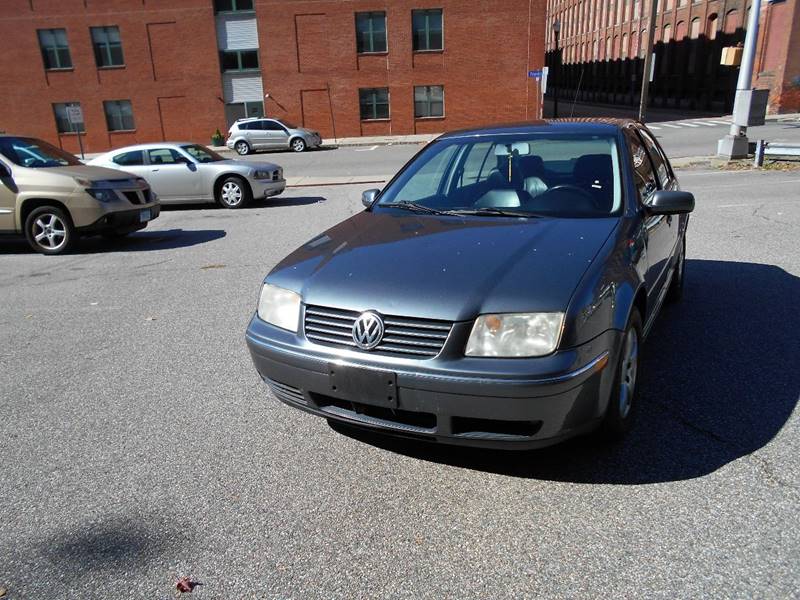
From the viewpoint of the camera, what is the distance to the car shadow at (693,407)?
123 inches

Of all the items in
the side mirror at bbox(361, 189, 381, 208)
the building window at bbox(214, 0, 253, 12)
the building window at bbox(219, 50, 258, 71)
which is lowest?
the side mirror at bbox(361, 189, 381, 208)

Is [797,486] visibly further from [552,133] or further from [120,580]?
[120,580]

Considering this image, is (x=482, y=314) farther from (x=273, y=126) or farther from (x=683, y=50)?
(x=683, y=50)

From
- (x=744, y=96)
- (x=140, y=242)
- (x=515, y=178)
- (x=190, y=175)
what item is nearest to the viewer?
(x=515, y=178)

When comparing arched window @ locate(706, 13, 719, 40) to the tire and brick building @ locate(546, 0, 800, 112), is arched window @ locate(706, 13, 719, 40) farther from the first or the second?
the tire

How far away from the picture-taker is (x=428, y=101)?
1396 inches

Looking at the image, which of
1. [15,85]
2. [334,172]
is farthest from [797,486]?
[15,85]

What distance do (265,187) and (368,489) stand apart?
10994mm

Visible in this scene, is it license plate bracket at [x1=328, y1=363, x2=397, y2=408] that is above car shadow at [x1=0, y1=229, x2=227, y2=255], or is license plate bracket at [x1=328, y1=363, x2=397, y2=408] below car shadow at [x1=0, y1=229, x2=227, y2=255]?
above

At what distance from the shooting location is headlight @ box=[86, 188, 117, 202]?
8.83 m

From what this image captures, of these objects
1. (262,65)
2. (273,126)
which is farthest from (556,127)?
(262,65)

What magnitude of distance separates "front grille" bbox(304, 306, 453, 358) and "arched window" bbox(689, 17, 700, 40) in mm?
51043

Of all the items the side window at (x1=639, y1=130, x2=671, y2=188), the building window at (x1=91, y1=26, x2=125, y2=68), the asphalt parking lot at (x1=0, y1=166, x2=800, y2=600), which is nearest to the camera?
the asphalt parking lot at (x1=0, y1=166, x2=800, y2=600)

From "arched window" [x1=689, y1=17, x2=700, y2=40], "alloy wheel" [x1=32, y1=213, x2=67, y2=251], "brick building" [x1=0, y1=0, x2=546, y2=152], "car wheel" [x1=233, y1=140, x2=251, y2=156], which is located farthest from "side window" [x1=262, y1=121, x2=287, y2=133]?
"arched window" [x1=689, y1=17, x2=700, y2=40]
